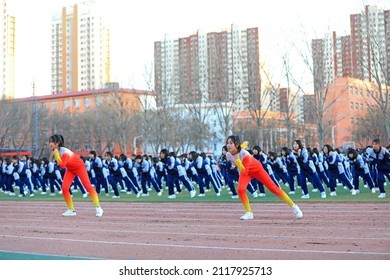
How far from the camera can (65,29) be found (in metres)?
118

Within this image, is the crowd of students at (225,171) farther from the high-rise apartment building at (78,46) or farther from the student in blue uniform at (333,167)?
the high-rise apartment building at (78,46)

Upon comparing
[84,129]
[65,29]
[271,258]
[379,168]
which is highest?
[65,29]

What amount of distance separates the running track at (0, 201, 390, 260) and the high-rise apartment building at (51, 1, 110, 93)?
105285 millimetres

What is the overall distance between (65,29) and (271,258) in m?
118

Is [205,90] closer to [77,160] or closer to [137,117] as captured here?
[137,117]

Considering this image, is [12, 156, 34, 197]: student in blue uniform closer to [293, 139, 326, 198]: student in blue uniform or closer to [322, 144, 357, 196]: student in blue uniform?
[293, 139, 326, 198]: student in blue uniform

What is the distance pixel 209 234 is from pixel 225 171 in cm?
1251

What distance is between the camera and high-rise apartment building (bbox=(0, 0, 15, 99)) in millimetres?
98812

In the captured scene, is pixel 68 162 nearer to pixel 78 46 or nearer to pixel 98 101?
pixel 98 101

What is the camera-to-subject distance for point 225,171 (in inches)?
853

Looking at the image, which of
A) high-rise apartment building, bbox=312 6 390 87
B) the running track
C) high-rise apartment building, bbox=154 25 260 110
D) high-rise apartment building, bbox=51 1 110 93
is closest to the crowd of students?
the running track

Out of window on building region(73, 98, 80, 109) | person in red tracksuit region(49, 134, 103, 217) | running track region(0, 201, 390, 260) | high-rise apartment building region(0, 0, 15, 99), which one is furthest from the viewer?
high-rise apartment building region(0, 0, 15, 99)

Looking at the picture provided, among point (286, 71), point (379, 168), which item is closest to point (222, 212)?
point (379, 168)

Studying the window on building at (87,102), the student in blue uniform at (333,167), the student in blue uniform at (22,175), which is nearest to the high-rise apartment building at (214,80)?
the student in blue uniform at (22,175)
